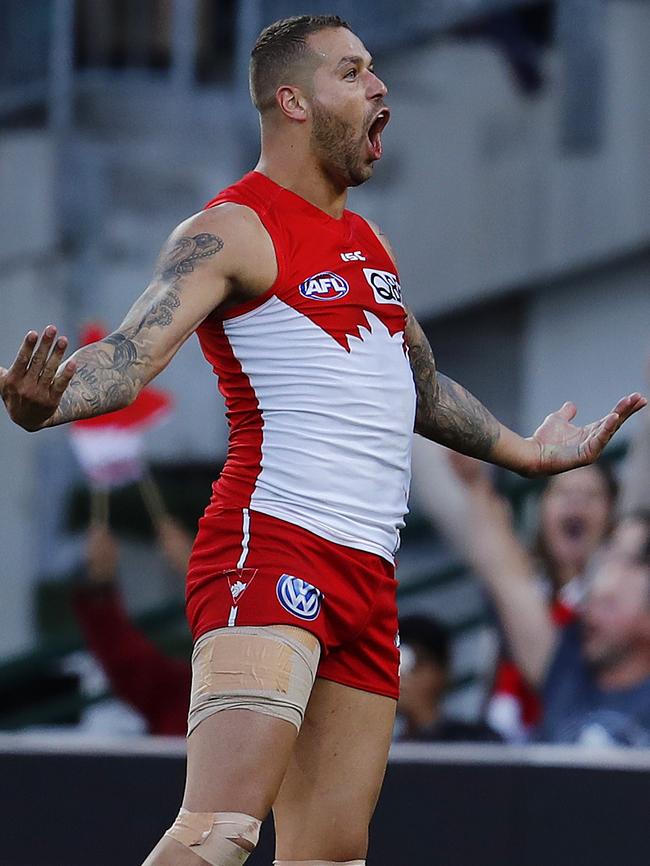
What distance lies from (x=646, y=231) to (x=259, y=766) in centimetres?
677

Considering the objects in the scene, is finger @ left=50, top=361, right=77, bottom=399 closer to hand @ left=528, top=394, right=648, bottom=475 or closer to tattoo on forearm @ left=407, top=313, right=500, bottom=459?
tattoo on forearm @ left=407, top=313, right=500, bottom=459

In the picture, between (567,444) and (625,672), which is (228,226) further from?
(625,672)

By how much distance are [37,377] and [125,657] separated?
3.65m

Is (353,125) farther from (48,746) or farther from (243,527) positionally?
(48,746)

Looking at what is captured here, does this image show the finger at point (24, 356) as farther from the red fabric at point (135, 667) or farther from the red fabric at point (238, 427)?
the red fabric at point (135, 667)

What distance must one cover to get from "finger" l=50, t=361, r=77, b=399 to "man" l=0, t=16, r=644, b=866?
0.15 metres

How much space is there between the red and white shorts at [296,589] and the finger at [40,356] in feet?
2.17

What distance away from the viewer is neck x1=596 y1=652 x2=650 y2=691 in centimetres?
562

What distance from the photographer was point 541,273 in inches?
383

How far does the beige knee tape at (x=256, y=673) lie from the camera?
139 inches

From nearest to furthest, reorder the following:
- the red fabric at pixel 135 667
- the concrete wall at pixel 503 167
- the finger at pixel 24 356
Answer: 1. the finger at pixel 24 356
2. the red fabric at pixel 135 667
3. the concrete wall at pixel 503 167

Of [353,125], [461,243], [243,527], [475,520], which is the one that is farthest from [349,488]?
[461,243]

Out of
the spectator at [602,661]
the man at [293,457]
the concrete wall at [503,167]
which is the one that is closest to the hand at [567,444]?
the man at [293,457]

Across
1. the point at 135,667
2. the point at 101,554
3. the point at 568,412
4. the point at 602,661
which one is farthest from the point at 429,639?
the point at 568,412
